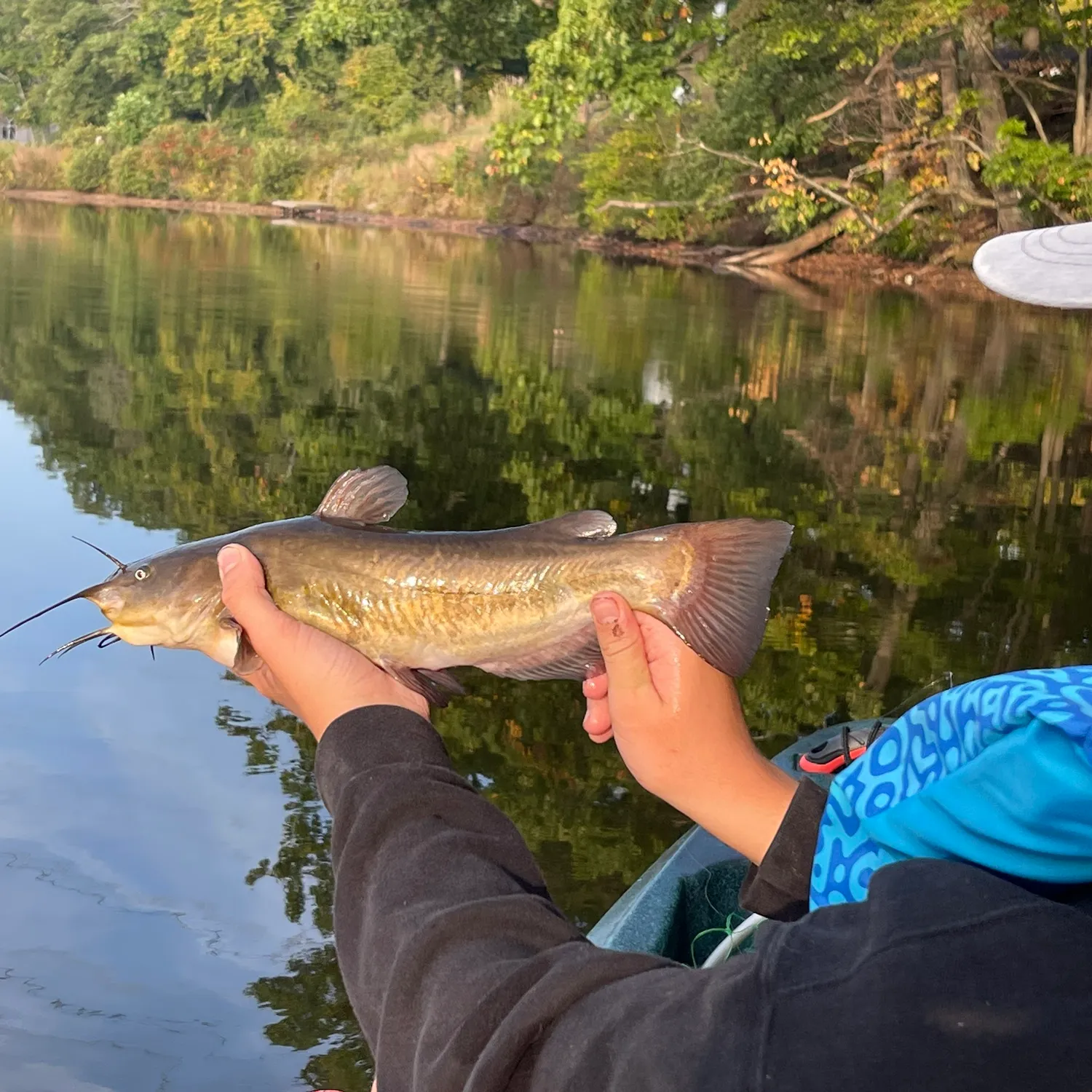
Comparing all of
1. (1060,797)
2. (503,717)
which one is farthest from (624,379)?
(1060,797)

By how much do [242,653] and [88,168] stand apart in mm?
45259

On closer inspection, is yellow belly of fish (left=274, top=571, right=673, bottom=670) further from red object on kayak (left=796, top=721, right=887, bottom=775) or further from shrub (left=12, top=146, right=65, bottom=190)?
shrub (left=12, top=146, right=65, bottom=190)

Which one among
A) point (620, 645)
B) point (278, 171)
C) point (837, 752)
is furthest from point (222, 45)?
point (620, 645)

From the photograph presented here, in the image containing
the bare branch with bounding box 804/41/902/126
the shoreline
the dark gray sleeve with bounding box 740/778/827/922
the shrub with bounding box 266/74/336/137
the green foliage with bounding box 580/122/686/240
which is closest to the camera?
the dark gray sleeve with bounding box 740/778/827/922

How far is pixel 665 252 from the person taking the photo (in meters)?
29.3

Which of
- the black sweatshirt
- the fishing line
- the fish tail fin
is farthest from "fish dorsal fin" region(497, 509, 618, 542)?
the fishing line

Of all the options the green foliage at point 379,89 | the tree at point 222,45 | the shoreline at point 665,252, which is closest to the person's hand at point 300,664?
the shoreline at point 665,252

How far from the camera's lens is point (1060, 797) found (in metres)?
0.93

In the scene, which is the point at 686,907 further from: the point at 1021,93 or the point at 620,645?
the point at 1021,93

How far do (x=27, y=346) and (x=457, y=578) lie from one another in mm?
11817

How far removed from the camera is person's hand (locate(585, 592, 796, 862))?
1.86m

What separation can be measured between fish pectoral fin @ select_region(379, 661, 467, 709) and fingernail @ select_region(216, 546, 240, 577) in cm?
28

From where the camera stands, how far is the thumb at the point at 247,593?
2.08 meters

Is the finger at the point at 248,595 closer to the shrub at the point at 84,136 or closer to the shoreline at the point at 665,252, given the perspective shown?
the shoreline at the point at 665,252
